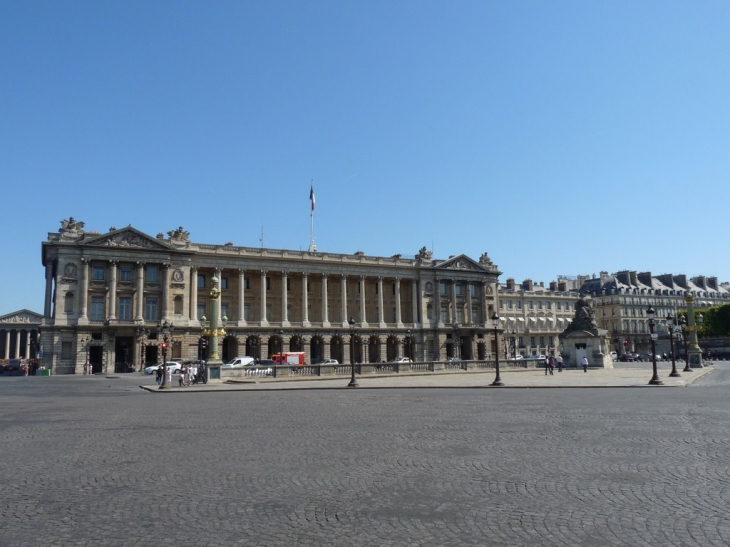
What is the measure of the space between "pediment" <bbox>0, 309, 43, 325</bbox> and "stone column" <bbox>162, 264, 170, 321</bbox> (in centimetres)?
6341

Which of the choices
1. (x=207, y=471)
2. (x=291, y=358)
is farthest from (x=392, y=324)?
(x=207, y=471)

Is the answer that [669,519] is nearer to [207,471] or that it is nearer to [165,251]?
[207,471]

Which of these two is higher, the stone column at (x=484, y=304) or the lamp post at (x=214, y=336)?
the stone column at (x=484, y=304)

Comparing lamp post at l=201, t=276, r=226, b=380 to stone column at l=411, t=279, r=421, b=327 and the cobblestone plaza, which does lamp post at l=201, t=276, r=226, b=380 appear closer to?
the cobblestone plaza

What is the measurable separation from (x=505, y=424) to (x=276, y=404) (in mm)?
10549

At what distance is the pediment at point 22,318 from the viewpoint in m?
129

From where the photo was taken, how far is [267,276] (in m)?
89.2

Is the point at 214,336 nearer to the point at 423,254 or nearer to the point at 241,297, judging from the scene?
the point at 241,297

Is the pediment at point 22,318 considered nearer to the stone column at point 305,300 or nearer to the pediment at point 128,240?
the pediment at point 128,240

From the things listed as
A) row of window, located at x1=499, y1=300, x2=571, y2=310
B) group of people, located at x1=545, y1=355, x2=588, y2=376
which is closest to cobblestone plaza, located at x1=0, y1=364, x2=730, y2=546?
group of people, located at x1=545, y1=355, x2=588, y2=376

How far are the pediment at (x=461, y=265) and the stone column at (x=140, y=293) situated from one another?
4381 centimetres

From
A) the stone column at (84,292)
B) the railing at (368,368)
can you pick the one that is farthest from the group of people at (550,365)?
the stone column at (84,292)

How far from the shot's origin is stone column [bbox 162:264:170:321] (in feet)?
258

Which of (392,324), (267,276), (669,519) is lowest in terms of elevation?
(669,519)
